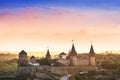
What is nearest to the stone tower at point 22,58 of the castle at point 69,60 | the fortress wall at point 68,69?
the castle at point 69,60

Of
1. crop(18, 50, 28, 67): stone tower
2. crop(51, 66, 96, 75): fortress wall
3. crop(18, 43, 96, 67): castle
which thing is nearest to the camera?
crop(51, 66, 96, 75): fortress wall

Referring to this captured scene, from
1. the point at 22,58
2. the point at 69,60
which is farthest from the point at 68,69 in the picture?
the point at 22,58

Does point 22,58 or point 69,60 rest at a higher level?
point 22,58

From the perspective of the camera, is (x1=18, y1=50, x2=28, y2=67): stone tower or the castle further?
(x1=18, y1=50, x2=28, y2=67): stone tower

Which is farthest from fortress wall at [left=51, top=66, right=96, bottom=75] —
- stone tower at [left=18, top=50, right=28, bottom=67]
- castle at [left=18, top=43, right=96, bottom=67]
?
stone tower at [left=18, top=50, right=28, bottom=67]

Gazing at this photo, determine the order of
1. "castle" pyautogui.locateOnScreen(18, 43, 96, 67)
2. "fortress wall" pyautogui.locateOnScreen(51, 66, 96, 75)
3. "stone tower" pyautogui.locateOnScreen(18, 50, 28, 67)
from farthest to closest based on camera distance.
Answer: "stone tower" pyautogui.locateOnScreen(18, 50, 28, 67) < "castle" pyautogui.locateOnScreen(18, 43, 96, 67) < "fortress wall" pyautogui.locateOnScreen(51, 66, 96, 75)

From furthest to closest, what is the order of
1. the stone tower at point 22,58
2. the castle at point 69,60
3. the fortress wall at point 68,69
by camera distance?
the stone tower at point 22,58 < the castle at point 69,60 < the fortress wall at point 68,69

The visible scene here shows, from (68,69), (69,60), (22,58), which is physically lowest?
(68,69)

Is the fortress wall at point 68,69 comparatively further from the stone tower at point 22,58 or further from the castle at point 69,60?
the stone tower at point 22,58

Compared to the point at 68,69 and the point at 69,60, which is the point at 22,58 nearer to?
the point at 69,60

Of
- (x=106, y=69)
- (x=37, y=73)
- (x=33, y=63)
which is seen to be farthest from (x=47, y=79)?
(x=106, y=69)

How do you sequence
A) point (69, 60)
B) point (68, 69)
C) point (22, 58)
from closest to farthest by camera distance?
point (68, 69) → point (69, 60) → point (22, 58)

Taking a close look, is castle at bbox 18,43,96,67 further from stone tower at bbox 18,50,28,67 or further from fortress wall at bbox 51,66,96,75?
fortress wall at bbox 51,66,96,75

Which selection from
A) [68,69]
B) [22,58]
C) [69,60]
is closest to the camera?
[68,69]
